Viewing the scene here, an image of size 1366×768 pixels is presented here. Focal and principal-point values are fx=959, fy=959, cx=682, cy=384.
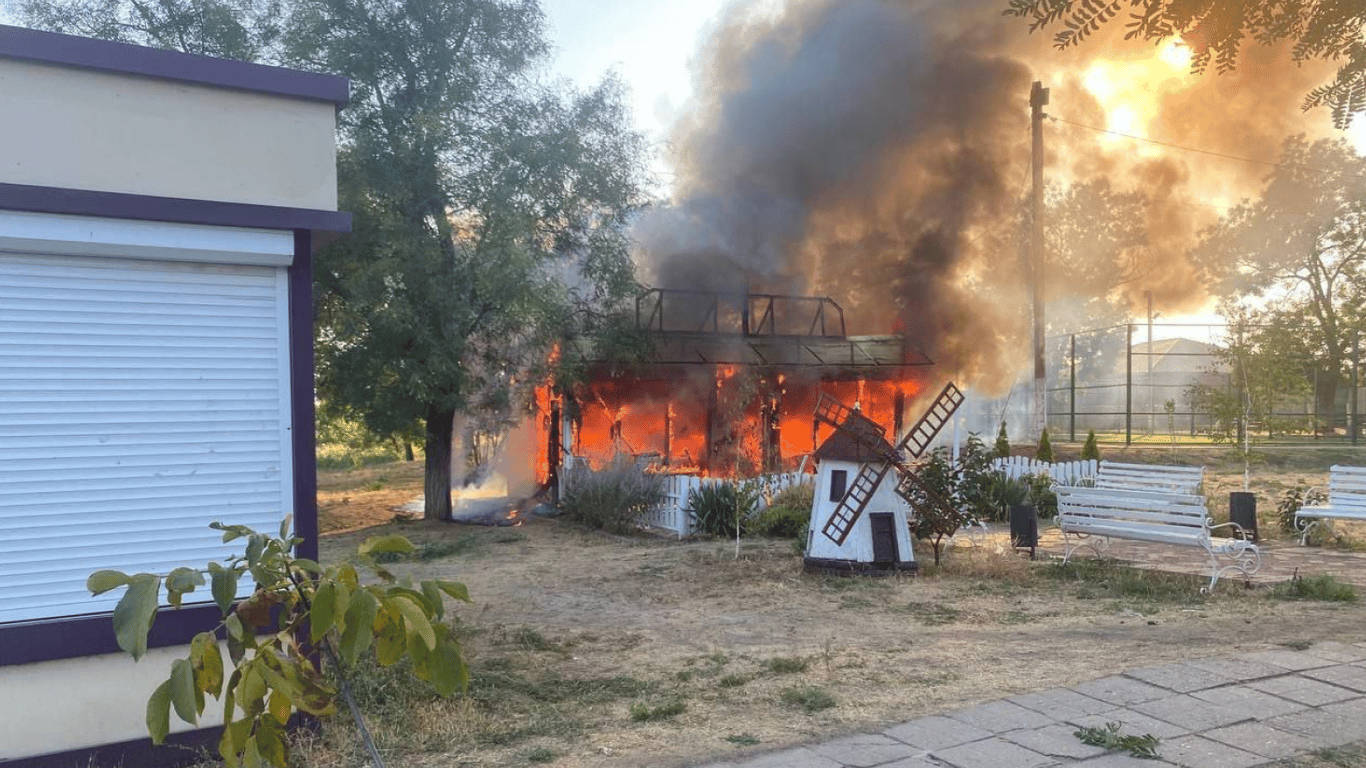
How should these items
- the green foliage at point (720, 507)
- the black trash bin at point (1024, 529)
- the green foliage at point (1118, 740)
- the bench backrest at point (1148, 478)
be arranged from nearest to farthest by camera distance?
the green foliage at point (1118, 740) < the black trash bin at point (1024, 529) < the bench backrest at point (1148, 478) < the green foliage at point (720, 507)

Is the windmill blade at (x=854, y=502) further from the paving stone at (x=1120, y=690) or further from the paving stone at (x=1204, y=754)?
the paving stone at (x=1204, y=754)

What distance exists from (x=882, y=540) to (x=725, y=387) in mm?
8257

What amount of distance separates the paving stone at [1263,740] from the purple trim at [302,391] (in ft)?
15.5

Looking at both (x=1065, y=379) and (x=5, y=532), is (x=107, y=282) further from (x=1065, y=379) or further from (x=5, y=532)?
(x=1065, y=379)

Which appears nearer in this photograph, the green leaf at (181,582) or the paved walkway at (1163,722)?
the green leaf at (181,582)

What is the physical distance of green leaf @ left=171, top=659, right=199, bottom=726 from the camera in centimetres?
232

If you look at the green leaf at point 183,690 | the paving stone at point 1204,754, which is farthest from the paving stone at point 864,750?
the green leaf at point 183,690

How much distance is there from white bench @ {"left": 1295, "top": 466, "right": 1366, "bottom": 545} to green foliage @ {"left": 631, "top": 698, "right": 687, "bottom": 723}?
9211 mm

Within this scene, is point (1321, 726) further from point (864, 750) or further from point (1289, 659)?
point (864, 750)

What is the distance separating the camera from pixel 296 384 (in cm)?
518

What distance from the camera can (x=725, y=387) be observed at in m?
18.0

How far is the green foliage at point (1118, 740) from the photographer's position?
175 inches

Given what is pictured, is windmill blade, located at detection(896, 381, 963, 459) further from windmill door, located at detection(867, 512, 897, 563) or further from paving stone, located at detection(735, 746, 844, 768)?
paving stone, located at detection(735, 746, 844, 768)

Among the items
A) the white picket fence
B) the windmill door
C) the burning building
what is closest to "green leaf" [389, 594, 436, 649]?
the windmill door
